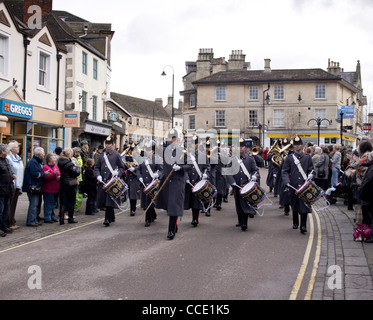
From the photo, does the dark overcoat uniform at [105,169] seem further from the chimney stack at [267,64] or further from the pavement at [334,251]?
the chimney stack at [267,64]

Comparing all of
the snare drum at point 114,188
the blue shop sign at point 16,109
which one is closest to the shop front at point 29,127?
the blue shop sign at point 16,109

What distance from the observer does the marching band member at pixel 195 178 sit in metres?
10.4

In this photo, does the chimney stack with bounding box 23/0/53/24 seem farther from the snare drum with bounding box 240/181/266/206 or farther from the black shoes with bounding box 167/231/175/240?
the black shoes with bounding box 167/231/175/240

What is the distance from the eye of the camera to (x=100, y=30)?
32656mm

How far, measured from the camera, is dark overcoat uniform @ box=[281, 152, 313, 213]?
369 inches

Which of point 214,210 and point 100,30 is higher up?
point 100,30

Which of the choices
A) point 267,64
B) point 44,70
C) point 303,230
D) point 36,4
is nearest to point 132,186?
point 303,230

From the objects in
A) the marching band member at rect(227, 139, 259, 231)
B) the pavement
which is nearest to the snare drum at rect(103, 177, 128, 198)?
the pavement

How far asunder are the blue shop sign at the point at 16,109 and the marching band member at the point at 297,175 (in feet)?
41.1
